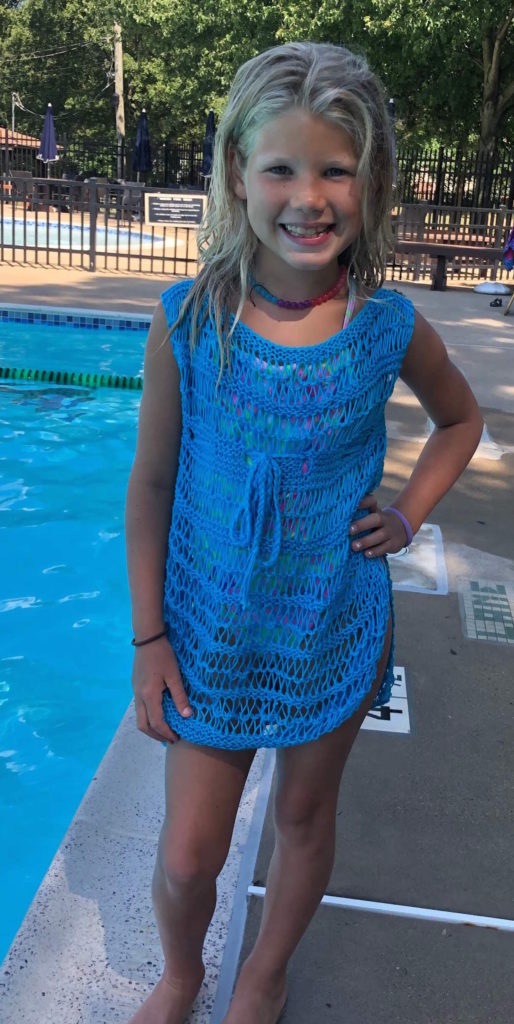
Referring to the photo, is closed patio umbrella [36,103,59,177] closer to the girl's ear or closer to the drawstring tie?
the girl's ear

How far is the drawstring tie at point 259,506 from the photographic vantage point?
158 centimetres

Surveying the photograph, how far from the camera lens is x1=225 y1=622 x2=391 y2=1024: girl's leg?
1702 millimetres

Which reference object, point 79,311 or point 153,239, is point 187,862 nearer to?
point 79,311

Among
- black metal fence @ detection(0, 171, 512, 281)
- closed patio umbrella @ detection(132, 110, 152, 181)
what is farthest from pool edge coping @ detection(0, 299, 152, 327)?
closed patio umbrella @ detection(132, 110, 152, 181)

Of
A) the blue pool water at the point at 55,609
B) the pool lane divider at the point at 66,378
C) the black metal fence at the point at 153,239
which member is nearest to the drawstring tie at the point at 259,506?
the blue pool water at the point at 55,609

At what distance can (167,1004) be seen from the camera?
1.79 meters

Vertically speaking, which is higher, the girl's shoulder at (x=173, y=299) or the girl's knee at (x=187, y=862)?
the girl's shoulder at (x=173, y=299)

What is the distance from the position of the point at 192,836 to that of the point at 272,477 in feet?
1.98

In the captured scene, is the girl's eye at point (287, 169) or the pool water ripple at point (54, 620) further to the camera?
the pool water ripple at point (54, 620)

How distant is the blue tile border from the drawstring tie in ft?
29.7

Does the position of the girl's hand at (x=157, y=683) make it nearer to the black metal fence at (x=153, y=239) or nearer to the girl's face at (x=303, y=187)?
the girl's face at (x=303, y=187)

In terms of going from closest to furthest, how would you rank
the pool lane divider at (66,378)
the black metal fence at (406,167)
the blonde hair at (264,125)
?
the blonde hair at (264,125), the pool lane divider at (66,378), the black metal fence at (406,167)

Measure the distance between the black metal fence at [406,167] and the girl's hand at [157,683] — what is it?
1881 centimetres

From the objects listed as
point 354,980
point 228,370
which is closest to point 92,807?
point 354,980
